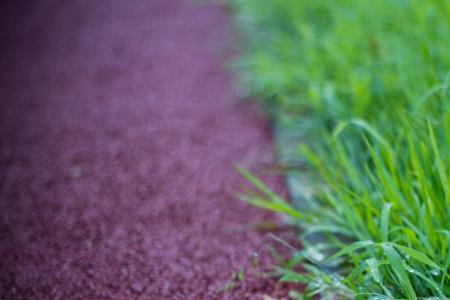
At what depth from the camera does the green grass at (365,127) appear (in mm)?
1351

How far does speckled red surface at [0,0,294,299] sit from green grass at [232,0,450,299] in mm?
190

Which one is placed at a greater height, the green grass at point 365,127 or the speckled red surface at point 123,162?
the green grass at point 365,127

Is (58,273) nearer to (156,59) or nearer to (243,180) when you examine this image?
(243,180)

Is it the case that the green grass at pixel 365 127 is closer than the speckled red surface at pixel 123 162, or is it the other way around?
the green grass at pixel 365 127

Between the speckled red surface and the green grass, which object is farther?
the speckled red surface

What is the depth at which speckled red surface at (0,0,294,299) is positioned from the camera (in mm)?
1603

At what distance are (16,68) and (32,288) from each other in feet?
6.29

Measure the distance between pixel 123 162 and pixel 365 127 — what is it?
1.01 m

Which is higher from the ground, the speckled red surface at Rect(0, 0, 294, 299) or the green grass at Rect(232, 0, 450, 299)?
the green grass at Rect(232, 0, 450, 299)

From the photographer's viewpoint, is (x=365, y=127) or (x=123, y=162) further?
(x=123, y=162)

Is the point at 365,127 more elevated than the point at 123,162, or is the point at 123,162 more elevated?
the point at 365,127

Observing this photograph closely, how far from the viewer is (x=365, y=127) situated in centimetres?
177

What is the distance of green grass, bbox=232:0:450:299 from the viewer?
4.43 ft

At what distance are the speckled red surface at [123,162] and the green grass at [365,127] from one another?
0.19m
